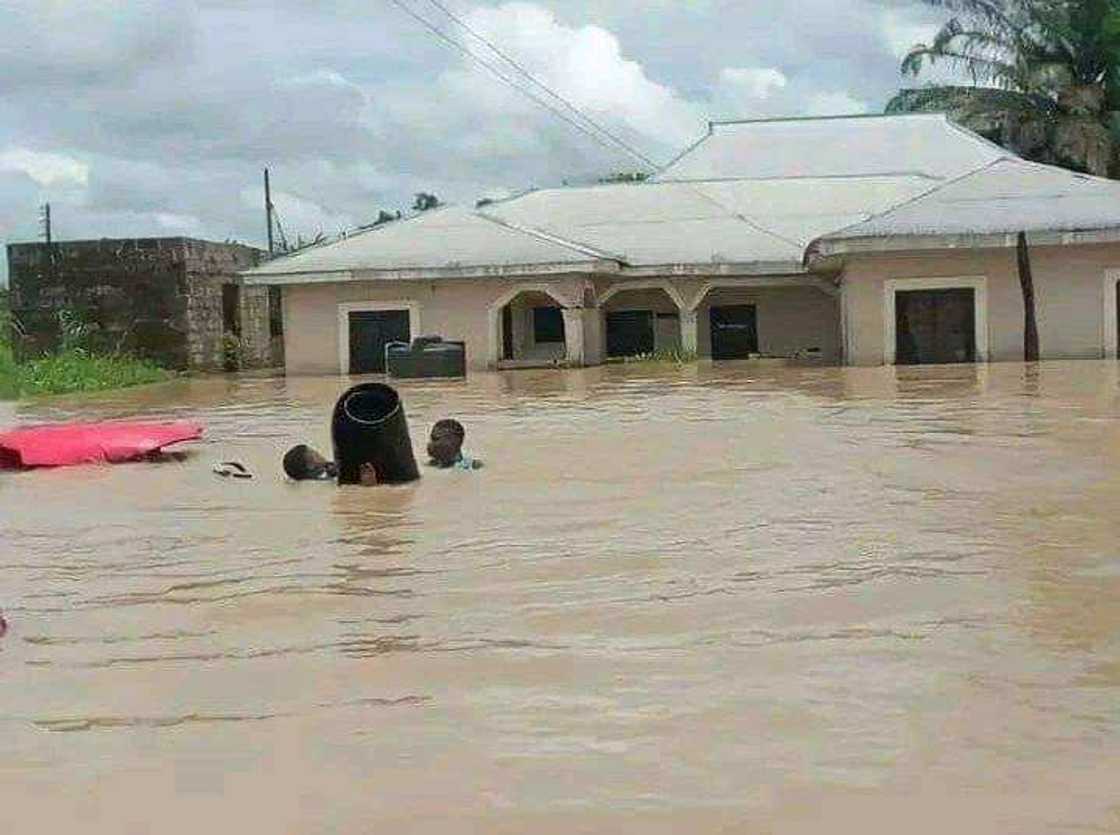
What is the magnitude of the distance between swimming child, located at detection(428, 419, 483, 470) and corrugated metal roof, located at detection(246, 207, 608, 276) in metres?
19.7

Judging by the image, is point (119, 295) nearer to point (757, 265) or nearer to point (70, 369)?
point (70, 369)

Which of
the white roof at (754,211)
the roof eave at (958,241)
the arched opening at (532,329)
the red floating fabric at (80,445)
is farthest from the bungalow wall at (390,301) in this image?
the red floating fabric at (80,445)

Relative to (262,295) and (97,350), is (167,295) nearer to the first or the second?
(97,350)

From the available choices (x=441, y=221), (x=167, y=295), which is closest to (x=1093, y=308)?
(x=441, y=221)

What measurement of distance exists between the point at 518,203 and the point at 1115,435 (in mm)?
28481

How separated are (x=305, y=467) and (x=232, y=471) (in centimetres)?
94

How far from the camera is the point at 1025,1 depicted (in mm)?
39125

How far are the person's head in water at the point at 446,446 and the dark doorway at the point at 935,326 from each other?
1825 centimetres

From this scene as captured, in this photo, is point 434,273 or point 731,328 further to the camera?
point 731,328

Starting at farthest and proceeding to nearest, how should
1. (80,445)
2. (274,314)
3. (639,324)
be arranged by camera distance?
(274,314), (639,324), (80,445)

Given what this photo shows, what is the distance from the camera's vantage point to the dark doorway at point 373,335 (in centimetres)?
3472

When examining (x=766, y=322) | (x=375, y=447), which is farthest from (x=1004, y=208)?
(x=375, y=447)

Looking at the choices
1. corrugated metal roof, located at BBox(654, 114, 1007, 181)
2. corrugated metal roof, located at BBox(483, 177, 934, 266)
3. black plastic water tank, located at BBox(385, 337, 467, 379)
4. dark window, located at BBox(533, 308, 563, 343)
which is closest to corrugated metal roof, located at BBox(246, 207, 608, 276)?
corrugated metal roof, located at BBox(483, 177, 934, 266)

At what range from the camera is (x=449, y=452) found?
13.1 metres
